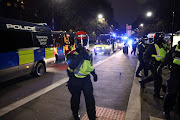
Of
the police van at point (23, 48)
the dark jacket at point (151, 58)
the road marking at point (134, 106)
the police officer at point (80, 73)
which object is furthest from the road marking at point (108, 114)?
the police van at point (23, 48)

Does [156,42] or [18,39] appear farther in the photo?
[18,39]

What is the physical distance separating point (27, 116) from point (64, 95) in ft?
4.92

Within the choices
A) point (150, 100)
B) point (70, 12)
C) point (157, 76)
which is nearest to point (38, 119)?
point (150, 100)

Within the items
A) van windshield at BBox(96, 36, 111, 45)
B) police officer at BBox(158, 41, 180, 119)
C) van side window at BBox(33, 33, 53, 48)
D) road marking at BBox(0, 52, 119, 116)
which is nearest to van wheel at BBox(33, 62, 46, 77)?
van side window at BBox(33, 33, 53, 48)

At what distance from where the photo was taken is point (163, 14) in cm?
3366

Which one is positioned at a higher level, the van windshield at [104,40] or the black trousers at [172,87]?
the van windshield at [104,40]

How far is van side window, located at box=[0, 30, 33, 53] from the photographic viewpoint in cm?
559

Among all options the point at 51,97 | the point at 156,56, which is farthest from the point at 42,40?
the point at 156,56

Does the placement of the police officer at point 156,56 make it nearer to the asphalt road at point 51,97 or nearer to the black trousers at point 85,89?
the asphalt road at point 51,97

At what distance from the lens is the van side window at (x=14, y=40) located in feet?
18.3

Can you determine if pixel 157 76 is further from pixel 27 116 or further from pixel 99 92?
pixel 27 116

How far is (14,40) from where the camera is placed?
6.04m

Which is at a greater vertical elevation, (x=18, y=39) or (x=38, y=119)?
(x=18, y=39)

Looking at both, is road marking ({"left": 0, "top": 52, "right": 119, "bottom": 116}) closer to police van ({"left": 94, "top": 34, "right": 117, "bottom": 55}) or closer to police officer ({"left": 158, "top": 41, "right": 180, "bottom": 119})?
police officer ({"left": 158, "top": 41, "right": 180, "bottom": 119})
